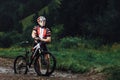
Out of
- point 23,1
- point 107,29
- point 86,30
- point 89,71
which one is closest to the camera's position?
point 89,71

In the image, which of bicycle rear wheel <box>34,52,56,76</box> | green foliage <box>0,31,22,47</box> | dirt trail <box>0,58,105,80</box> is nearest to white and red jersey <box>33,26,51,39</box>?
bicycle rear wheel <box>34,52,56,76</box>

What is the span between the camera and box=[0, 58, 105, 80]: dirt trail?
1350 cm

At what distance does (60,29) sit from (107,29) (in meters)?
7.15

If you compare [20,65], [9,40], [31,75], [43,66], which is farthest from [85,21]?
[43,66]

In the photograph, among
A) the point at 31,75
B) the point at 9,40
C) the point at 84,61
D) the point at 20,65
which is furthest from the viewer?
the point at 9,40

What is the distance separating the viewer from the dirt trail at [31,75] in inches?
531

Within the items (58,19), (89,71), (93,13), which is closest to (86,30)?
(93,13)

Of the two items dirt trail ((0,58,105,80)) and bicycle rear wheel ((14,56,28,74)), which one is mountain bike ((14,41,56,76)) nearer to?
bicycle rear wheel ((14,56,28,74))

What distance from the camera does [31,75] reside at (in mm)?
14609

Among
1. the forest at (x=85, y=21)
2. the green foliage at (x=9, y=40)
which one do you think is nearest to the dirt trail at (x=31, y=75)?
the forest at (x=85, y=21)

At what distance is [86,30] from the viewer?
39344 mm

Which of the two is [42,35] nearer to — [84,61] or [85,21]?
[84,61]

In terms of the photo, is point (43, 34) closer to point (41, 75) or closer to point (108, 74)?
point (41, 75)

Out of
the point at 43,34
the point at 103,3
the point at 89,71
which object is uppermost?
the point at 103,3
